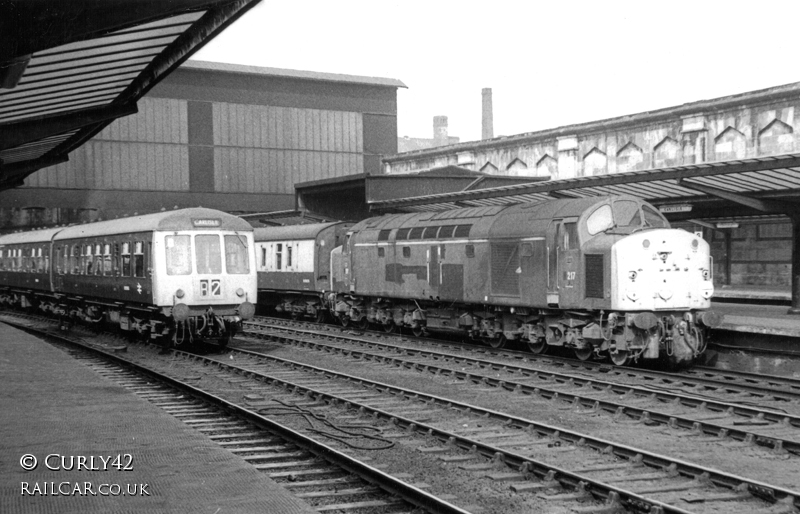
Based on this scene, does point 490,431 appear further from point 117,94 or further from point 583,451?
point 117,94

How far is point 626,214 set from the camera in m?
16.7

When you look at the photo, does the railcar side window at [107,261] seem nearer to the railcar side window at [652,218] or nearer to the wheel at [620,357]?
the wheel at [620,357]

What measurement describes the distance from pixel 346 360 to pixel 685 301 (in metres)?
7.13

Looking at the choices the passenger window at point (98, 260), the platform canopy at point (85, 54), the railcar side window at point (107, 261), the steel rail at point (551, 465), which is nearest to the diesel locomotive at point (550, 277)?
the steel rail at point (551, 465)

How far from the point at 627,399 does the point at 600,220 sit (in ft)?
14.7

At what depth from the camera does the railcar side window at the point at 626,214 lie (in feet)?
54.4

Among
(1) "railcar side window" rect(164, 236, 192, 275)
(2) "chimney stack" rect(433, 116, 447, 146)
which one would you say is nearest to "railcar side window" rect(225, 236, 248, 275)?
(1) "railcar side window" rect(164, 236, 192, 275)

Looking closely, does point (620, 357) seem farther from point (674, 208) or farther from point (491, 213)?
point (674, 208)

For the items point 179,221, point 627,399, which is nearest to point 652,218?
point 627,399

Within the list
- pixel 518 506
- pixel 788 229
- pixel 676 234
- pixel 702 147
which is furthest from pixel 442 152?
pixel 518 506

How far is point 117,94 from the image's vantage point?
50.2ft

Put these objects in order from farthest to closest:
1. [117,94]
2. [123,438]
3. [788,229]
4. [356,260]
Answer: [788,229] < [356,260] < [117,94] < [123,438]

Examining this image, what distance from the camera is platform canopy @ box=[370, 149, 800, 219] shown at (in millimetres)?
17039

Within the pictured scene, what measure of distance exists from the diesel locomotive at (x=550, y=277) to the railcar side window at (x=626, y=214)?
0.02 metres
